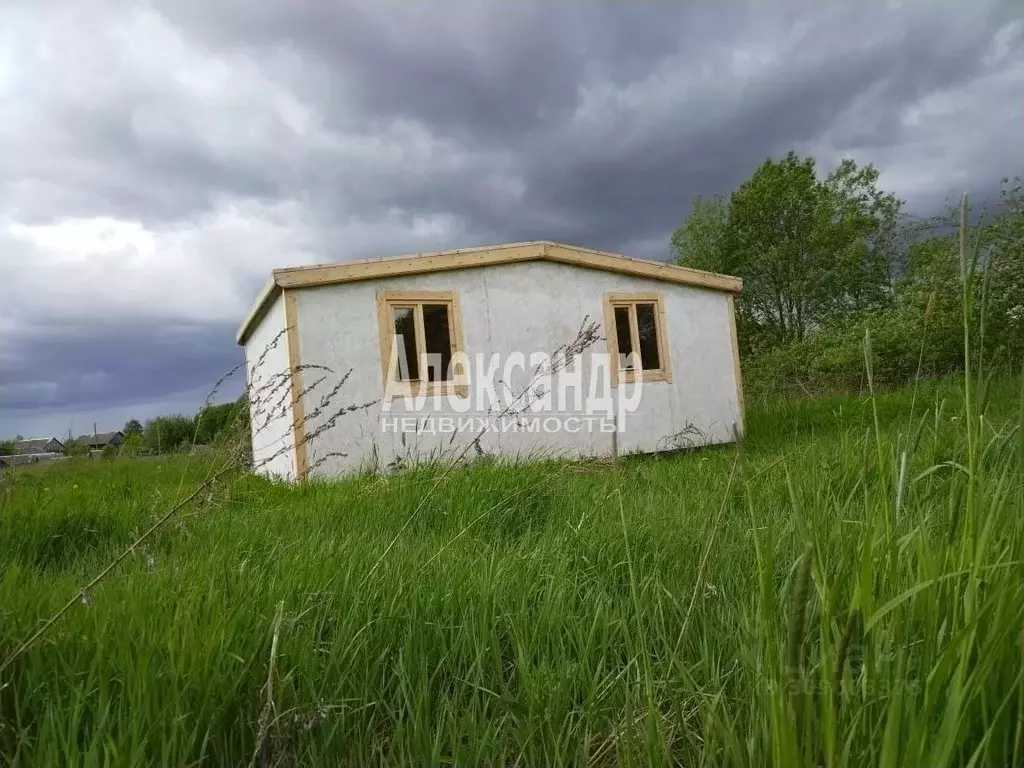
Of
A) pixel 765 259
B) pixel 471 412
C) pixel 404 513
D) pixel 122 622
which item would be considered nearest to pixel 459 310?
pixel 471 412

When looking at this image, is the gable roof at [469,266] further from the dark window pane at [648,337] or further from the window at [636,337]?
the dark window pane at [648,337]

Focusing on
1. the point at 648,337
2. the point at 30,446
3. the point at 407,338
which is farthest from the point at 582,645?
the point at 648,337

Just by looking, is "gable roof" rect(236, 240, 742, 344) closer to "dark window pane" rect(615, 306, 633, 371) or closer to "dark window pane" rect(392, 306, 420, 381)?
"dark window pane" rect(392, 306, 420, 381)

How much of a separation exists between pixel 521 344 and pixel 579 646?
7955 mm

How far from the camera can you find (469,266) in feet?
30.0

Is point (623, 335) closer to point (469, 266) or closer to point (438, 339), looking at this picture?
point (469, 266)

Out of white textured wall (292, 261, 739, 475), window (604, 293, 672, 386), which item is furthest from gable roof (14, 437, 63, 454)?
window (604, 293, 672, 386)

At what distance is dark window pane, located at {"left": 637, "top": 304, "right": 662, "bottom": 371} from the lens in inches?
420

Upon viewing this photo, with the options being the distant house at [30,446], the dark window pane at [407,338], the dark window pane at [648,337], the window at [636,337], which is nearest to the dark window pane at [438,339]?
the dark window pane at [407,338]

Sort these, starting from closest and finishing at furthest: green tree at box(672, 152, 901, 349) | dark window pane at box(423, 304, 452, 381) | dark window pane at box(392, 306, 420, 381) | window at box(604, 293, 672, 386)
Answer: dark window pane at box(392, 306, 420, 381)
dark window pane at box(423, 304, 452, 381)
window at box(604, 293, 672, 386)
green tree at box(672, 152, 901, 349)

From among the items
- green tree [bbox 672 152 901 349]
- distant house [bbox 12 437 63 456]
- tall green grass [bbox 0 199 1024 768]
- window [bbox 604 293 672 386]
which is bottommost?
tall green grass [bbox 0 199 1024 768]

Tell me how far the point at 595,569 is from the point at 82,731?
5.11 feet

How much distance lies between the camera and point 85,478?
6.60 metres

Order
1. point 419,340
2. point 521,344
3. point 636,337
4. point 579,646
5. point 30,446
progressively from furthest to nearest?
point 636,337 < point 521,344 < point 419,340 < point 30,446 < point 579,646
